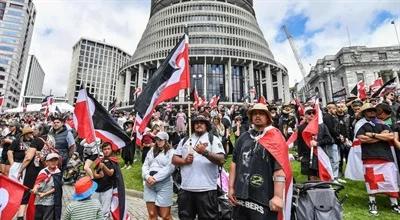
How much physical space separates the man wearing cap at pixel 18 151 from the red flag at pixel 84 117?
207 centimetres

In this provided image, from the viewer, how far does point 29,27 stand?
12519 centimetres

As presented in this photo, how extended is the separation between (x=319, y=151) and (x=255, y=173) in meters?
3.85

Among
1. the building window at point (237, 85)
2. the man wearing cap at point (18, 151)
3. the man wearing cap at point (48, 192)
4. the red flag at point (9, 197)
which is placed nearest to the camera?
the red flag at point (9, 197)

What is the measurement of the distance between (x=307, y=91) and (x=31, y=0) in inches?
5071

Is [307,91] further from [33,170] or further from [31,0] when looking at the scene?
[31,0]

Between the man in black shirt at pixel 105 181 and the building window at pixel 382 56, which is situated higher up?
the building window at pixel 382 56

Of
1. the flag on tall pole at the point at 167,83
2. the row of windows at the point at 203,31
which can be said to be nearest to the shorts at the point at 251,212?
the flag on tall pole at the point at 167,83

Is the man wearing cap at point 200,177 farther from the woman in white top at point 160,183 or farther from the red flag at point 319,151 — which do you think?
the red flag at point 319,151

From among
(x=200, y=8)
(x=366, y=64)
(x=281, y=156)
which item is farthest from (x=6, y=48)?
Answer: (x=281, y=156)

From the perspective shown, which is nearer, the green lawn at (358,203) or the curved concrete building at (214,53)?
the green lawn at (358,203)

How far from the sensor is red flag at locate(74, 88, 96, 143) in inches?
226

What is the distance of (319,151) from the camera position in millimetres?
6477

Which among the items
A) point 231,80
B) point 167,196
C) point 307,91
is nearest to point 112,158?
point 167,196

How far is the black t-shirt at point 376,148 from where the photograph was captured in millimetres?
5957
